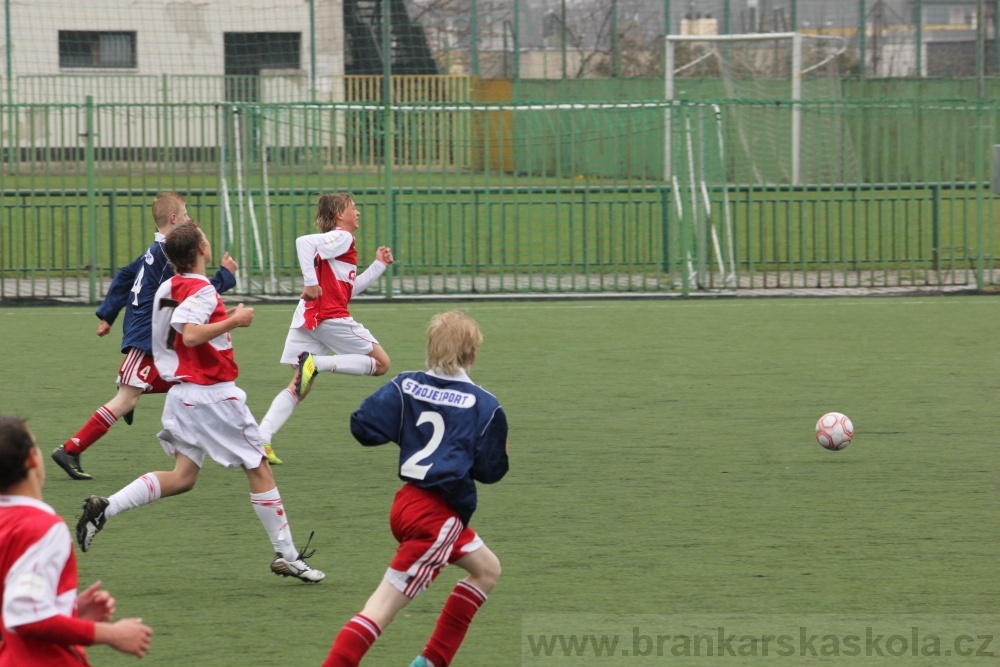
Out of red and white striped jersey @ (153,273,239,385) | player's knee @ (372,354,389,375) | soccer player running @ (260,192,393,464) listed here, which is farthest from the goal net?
red and white striped jersey @ (153,273,239,385)

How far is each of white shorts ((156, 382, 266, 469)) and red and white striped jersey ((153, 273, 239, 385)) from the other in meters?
0.05

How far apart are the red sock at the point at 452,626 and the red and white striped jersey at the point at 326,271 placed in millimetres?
3736

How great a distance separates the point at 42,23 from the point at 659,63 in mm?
11737

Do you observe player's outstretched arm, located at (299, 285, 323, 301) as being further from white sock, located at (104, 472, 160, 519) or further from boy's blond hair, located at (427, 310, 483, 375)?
boy's blond hair, located at (427, 310, 483, 375)

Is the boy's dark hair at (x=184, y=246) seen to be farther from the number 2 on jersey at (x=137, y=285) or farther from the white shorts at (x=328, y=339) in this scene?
the white shorts at (x=328, y=339)

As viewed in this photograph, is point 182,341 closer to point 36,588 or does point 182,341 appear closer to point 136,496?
point 136,496

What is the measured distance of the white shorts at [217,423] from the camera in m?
5.43

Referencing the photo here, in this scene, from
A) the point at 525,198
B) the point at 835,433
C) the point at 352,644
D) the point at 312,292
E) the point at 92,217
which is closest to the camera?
the point at 352,644

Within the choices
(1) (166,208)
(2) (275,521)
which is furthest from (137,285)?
(2) (275,521)

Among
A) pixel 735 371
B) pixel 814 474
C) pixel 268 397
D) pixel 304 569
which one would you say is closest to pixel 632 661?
pixel 304 569

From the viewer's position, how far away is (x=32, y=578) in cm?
296

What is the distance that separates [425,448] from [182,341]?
1.55 metres

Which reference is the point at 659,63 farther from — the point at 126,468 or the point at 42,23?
the point at 126,468

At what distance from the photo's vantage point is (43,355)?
11242 mm
